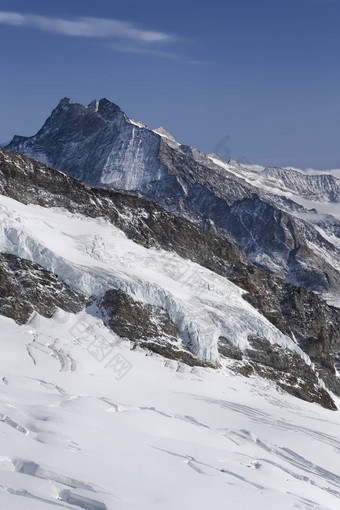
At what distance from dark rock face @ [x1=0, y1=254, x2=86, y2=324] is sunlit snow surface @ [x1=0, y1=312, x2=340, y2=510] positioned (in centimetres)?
201

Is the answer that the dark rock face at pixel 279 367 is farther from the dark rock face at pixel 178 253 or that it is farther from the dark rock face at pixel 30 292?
the dark rock face at pixel 30 292

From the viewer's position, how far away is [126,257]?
95250 mm

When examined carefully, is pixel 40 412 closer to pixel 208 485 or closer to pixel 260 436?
pixel 208 485

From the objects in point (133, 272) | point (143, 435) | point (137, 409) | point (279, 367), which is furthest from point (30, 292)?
point (143, 435)

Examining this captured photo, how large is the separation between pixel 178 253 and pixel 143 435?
64.9 metres

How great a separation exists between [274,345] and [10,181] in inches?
1757

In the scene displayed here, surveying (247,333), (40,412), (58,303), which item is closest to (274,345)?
(247,333)

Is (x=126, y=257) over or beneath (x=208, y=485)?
over

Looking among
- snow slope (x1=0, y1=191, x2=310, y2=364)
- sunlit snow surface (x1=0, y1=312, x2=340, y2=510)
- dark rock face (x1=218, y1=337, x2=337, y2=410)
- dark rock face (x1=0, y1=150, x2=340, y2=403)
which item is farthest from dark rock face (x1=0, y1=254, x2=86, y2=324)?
dark rock face (x1=218, y1=337, x2=337, y2=410)

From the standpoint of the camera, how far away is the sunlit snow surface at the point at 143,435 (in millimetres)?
31844

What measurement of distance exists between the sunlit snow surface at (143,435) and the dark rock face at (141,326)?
2.16 meters

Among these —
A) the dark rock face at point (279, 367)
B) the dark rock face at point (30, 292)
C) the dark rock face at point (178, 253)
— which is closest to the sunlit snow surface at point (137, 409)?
the dark rock face at point (30, 292)

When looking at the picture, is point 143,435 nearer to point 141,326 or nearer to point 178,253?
point 141,326

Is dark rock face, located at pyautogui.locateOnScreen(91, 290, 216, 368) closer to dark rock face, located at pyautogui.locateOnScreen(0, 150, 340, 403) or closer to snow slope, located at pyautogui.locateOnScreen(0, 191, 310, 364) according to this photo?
dark rock face, located at pyautogui.locateOnScreen(0, 150, 340, 403)
